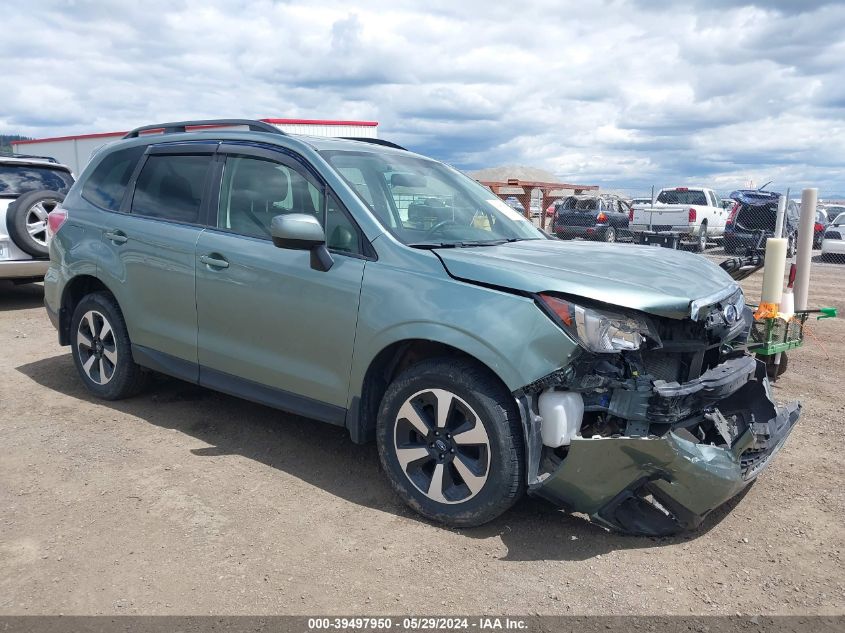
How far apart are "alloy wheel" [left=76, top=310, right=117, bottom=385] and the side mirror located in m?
2.05

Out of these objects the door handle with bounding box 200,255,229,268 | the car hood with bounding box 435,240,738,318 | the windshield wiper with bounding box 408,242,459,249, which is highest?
the windshield wiper with bounding box 408,242,459,249

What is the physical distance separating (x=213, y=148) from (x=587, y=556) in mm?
3217

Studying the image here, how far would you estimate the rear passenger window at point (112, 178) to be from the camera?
16.5ft

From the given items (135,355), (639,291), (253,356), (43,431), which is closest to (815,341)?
(639,291)

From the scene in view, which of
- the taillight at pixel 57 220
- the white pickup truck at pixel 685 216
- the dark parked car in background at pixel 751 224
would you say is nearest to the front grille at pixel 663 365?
the taillight at pixel 57 220

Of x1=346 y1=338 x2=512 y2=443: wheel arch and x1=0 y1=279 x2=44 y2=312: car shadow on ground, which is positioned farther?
x1=0 y1=279 x2=44 y2=312: car shadow on ground

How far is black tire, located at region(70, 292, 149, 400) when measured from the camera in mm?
4945

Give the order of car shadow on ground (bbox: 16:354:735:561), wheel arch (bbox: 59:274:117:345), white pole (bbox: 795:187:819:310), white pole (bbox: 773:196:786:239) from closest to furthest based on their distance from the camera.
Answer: car shadow on ground (bbox: 16:354:735:561) < wheel arch (bbox: 59:274:117:345) < white pole (bbox: 795:187:819:310) < white pole (bbox: 773:196:786:239)

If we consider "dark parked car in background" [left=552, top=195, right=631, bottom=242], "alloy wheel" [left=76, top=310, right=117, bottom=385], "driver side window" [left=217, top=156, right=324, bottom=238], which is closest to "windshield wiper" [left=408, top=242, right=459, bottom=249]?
"driver side window" [left=217, top=156, right=324, bottom=238]

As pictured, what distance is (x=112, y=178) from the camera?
16.9 feet

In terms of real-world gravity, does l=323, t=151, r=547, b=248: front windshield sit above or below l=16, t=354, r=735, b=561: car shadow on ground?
above

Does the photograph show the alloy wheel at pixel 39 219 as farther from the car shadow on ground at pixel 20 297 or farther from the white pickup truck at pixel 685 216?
the white pickup truck at pixel 685 216

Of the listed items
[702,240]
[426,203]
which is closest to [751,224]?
[702,240]

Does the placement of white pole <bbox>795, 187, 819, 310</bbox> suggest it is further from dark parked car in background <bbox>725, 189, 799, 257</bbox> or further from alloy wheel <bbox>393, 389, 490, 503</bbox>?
dark parked car in background <bbox>725, 189, 799, 257</bbox>
